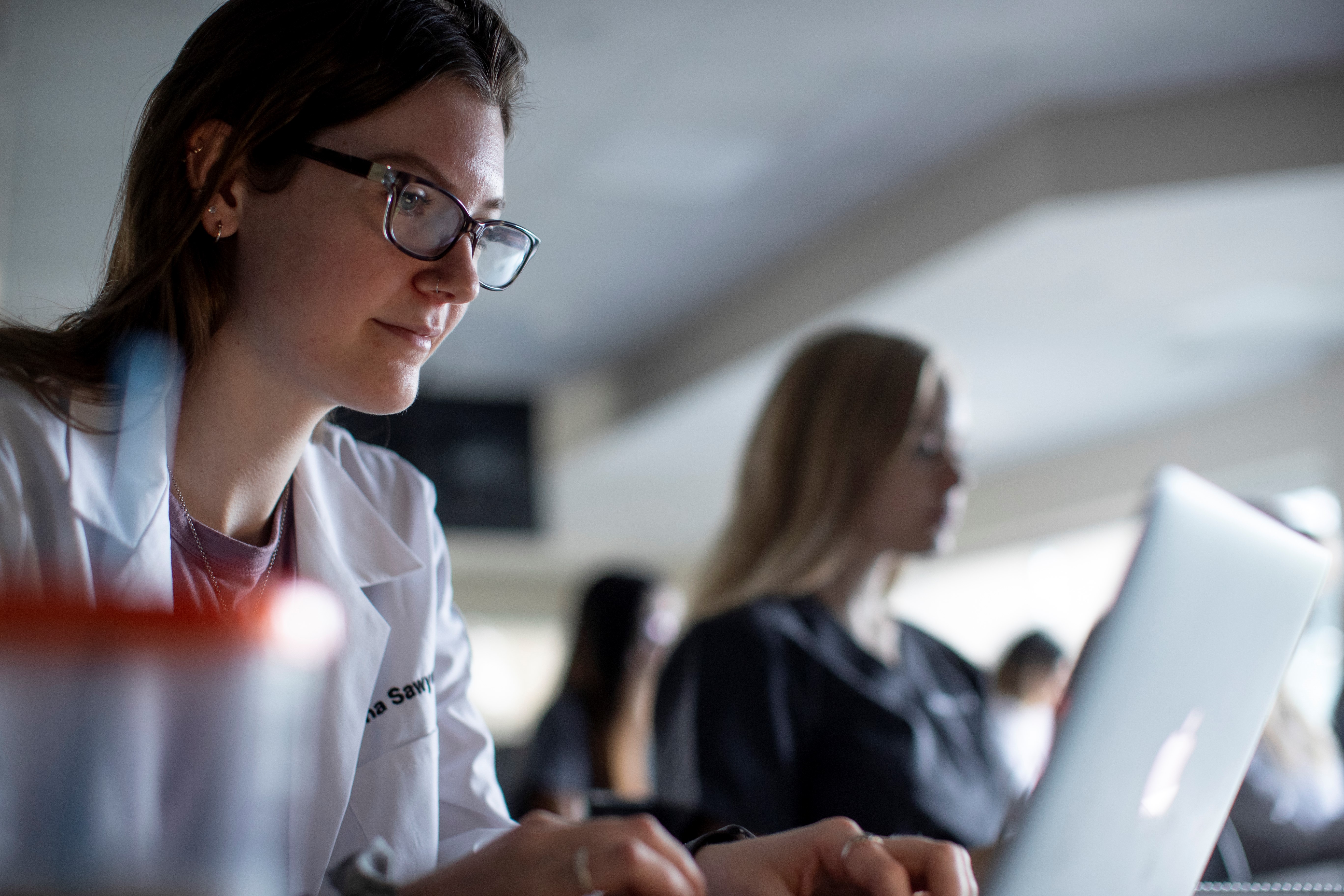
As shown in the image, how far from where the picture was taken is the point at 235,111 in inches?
39.2

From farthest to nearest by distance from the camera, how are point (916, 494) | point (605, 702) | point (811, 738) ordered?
point (605, 702), point (916, 494), point (811, 738)

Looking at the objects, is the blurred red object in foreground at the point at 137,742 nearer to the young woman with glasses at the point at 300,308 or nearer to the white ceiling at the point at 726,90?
the young woman with glasses at the point at 300,308

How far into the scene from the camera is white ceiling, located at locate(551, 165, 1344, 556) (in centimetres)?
500

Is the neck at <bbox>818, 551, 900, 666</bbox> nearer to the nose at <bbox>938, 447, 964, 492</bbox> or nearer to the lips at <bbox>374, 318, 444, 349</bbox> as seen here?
the nose at <bbox>938, 447, 964, 492</bbox>

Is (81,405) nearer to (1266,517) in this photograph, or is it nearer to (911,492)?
(1266,517)

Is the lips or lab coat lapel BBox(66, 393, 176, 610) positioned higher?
the lips

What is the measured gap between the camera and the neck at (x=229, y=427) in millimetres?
1013

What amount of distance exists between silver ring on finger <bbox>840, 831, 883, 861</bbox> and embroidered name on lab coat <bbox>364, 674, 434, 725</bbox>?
1.67 ft

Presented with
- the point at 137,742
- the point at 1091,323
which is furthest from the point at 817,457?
the point at 1091,323

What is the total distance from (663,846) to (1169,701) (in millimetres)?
277

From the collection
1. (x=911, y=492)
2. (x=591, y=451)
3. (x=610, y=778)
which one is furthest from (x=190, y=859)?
(x=591, y=451)

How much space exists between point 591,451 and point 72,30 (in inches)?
195

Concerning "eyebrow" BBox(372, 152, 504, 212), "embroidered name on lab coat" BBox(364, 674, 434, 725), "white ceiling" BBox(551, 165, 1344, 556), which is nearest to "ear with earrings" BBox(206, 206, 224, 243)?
"eyebrow" BBox(372, 152, 504, 212)

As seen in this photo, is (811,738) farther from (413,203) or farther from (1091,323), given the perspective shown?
(1091,323)
